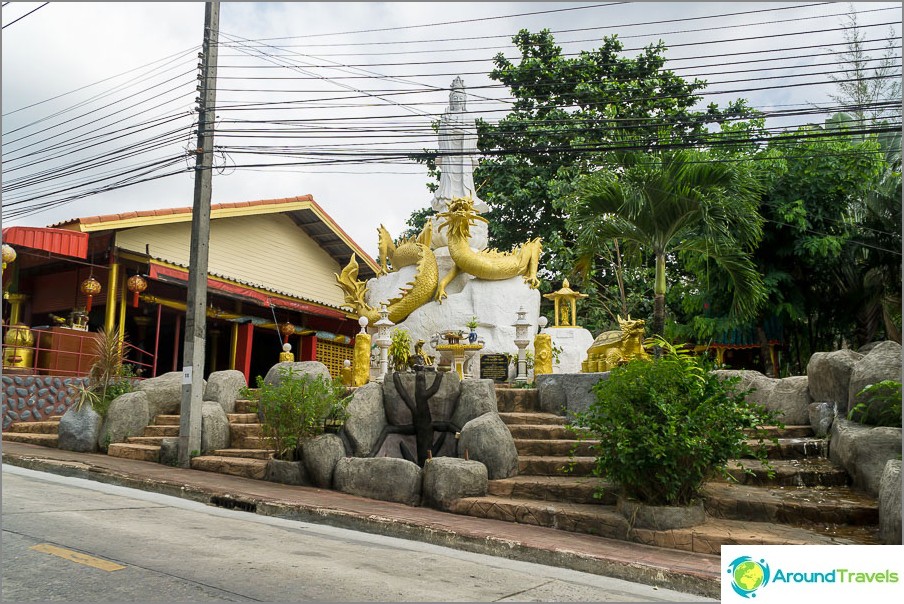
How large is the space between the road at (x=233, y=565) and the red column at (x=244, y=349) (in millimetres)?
10968

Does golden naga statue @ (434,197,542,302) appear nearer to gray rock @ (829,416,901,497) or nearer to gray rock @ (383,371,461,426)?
gray rock @ (383,371,461,426)

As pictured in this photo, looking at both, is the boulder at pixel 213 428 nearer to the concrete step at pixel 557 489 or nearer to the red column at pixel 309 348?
the concrete step at pixel 557 489

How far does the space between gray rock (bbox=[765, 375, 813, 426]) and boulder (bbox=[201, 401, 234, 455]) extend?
26.7 feet

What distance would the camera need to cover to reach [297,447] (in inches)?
398

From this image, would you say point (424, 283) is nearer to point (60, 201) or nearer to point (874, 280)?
point (60, 201)

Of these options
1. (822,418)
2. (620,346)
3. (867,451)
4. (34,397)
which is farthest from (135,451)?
(867,451)

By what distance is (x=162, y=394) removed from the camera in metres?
13.4

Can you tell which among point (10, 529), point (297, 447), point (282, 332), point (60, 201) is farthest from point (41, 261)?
point (10, 529)

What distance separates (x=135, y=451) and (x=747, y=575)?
33.1 feet

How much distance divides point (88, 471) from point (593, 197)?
7.93m

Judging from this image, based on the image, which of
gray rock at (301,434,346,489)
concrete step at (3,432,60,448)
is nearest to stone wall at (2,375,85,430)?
concrete step at (3,432,60,448)

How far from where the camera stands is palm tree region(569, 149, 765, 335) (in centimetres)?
1022

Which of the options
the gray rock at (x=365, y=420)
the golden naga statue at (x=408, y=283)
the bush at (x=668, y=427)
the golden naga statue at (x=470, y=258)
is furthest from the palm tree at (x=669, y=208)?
the golden naga statue at (x=408, y=283)

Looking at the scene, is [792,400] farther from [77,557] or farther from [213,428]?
[77,557]
